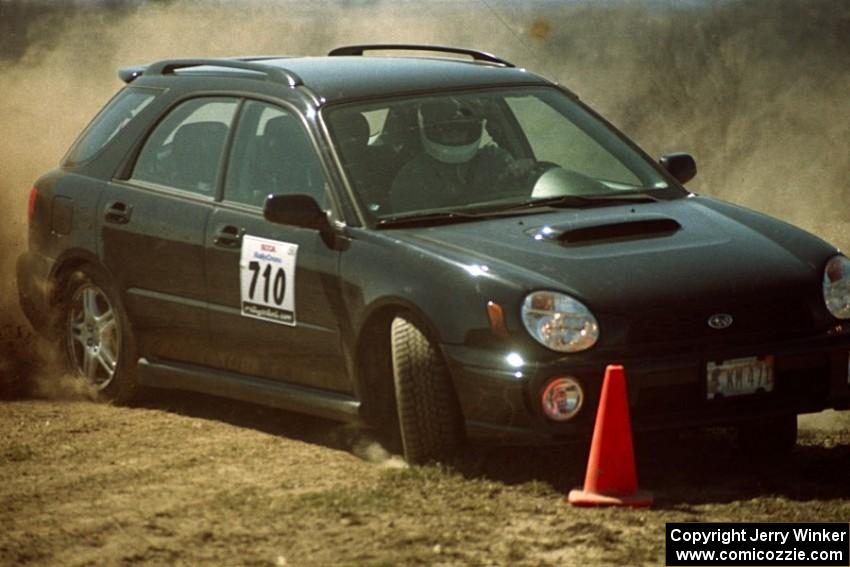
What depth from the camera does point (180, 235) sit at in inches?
408

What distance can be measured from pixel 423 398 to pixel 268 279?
1145mm

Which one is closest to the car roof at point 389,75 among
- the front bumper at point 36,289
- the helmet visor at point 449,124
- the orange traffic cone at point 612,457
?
the helmet visor at point 449,124

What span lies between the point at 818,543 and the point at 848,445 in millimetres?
1995

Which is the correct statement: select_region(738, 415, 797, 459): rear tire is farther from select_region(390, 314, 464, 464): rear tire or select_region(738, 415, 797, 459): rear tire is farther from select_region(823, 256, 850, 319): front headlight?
select_region(390, 314, 464, 464): rear tire

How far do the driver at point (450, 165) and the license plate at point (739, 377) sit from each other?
59.7 inches

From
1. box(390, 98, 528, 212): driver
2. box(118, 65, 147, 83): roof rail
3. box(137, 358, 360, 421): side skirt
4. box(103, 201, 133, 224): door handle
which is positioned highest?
box(118, 65, 147, 83): roof rail

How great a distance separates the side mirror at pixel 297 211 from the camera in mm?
9562

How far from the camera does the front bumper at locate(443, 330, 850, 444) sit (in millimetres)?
8695

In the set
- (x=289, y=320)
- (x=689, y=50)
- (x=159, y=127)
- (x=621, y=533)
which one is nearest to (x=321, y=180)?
(x=289, y=320)

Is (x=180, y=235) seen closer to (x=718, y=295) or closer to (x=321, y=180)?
(x=321, y=180)

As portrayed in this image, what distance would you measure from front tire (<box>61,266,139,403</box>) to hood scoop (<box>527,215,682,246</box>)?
248cm

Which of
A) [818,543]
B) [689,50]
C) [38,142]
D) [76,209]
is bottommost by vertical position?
[818,543]

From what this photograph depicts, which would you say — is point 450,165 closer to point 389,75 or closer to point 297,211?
point 389,75

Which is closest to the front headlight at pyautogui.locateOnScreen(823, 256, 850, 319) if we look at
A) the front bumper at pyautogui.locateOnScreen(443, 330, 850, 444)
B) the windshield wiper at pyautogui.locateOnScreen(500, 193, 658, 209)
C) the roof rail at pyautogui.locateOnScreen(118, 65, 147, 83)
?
the front bumper at pyautogui.locateOnScreen(443, 330, 850, 444)
